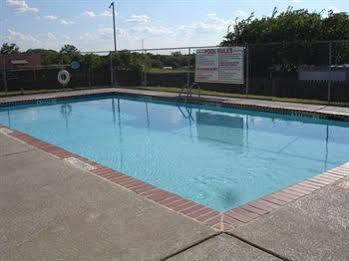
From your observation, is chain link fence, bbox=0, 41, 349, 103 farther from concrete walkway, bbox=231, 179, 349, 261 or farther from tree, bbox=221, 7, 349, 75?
concrete walkway, bbox=231, 179, 349, 261

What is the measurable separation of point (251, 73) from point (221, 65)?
3882 mm

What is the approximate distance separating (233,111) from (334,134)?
3.39 m

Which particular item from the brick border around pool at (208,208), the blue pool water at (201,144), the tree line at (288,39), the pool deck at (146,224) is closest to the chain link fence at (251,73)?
the tree line at (288,39)

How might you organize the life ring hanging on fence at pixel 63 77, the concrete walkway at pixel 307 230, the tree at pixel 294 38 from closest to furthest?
the concrete walkway at pixel 307 230
the tree at pixel 294 38
the life ring hanging on fence at pixel 63 77

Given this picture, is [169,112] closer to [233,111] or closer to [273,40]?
[233,111]

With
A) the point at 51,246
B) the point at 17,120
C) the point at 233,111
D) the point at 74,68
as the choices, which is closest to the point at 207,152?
the point at 233,111

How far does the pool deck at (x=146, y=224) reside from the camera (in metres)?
2.73

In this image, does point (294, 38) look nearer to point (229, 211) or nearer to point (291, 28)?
point (291, 28)

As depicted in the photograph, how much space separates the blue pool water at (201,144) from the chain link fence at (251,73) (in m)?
2.67

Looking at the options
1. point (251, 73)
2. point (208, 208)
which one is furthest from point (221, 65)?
point (208, 208)

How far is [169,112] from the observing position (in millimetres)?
11836

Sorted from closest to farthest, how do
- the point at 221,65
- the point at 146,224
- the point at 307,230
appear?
the point at 307,230
the point at 146,224
the point at 221,65

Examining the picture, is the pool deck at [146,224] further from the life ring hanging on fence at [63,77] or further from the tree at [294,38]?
the life ring hanging on fence at [63,77]

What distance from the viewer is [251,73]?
1612cm
